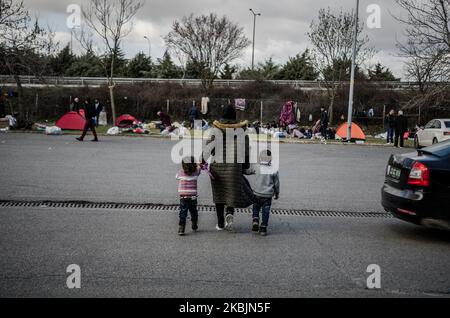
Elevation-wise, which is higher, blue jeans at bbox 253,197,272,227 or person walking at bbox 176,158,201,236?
person walking at bbox 176,158,201,236

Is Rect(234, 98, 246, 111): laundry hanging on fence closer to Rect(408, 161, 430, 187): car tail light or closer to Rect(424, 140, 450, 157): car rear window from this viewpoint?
Rect(424, 140, 450, 157): car rear window

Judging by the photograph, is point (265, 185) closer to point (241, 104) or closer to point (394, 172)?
point (394, 172)

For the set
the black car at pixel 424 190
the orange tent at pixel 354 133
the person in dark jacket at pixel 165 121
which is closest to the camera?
the black car at pixel 424 190

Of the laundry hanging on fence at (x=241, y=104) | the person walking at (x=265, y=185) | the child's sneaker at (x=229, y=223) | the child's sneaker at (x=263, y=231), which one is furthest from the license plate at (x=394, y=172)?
the laundry hanging on fence at (x=241, y=104)

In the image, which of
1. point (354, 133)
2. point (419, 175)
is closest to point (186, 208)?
point (419, 175)

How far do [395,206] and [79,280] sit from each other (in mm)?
4322

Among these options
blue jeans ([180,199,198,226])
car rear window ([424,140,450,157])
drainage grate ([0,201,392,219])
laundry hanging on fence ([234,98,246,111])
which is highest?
laundry hanging on fence ([234,98,246,111])

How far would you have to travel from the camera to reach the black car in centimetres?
614

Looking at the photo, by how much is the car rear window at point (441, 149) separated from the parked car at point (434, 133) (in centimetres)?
1551

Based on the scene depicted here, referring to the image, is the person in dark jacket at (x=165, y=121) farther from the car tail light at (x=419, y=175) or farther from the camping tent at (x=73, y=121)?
the car tail light at (x=419, y=175)

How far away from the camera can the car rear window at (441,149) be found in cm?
643

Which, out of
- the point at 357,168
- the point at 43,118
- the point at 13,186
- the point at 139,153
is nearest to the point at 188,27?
the point at 43,118

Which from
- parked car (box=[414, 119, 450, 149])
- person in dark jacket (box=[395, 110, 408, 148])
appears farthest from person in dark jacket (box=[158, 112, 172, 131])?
parked car (box=[414, 119, 450, 149])

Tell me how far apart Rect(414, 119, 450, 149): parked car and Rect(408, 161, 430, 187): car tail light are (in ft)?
53.1
